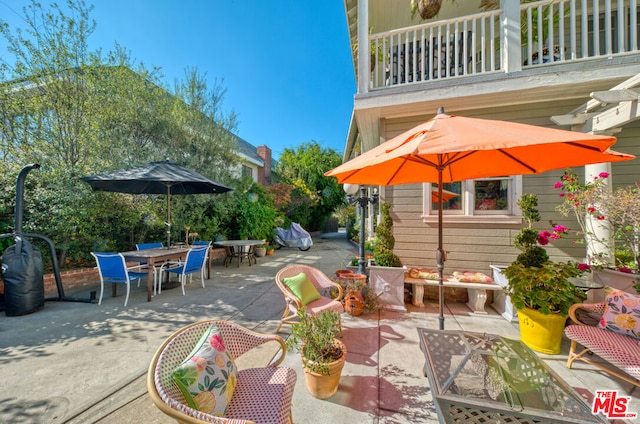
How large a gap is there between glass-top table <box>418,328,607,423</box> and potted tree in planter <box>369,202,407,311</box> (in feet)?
5.76

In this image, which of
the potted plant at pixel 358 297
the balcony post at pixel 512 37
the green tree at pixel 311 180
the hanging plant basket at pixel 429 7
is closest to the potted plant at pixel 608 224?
the balcony post at pixel 512 37

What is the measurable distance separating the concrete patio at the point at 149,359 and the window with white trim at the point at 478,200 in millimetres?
1560

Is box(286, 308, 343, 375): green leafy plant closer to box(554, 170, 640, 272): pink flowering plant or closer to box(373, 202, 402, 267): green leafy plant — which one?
box(373, 202, 402, 267): green leafy plant

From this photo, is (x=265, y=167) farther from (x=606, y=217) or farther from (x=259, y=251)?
(x=606, y=217)

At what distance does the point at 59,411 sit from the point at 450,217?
5188 millimetres

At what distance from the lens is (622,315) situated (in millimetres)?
2307

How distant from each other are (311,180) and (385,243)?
11.8 meters

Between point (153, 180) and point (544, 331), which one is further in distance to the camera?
point (153, 180)

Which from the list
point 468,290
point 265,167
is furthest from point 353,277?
point 265,167

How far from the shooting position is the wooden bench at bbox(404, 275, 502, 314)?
375 centimetres

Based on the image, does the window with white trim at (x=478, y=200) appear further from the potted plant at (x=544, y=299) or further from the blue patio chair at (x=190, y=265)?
the blue patio chair at (x=190, y=265)

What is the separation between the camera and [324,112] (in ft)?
56.9

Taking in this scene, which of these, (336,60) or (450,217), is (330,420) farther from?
(336,60)

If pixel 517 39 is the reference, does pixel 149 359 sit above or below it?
below
